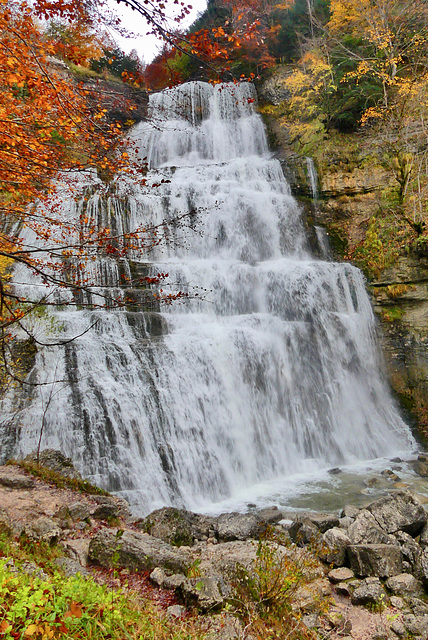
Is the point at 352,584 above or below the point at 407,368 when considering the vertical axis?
below

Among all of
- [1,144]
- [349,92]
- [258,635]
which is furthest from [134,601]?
[349,92]

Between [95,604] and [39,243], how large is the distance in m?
11.9

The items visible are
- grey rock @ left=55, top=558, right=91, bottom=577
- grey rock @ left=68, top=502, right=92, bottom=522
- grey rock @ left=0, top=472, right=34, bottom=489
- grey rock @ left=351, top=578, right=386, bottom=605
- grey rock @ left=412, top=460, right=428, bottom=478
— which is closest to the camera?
grey rock @ left=55, top=558, right=91, bottom=577

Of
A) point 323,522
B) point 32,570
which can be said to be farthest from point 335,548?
point 32,570

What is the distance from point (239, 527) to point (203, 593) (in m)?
2.90

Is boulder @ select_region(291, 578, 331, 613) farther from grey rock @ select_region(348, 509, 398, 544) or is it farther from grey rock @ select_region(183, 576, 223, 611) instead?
grey rock @ select_region(348, 509, 398, 544)

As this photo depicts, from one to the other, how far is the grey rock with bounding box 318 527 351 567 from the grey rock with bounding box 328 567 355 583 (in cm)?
18

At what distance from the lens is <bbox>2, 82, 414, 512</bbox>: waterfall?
802cm

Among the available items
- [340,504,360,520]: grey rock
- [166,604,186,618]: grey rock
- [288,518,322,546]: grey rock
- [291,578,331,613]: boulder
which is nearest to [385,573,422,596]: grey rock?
[291,578,331,613]: boulder

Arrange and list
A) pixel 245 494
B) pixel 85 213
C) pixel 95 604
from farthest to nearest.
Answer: pixel 85 213 < pixel 245 494 < pixel 95 604

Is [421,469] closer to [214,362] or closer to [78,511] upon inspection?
[214,362]

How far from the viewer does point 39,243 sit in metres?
12.4

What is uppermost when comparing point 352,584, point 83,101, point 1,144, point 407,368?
point 83,101

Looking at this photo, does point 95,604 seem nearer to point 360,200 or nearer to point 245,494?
point 245,494
